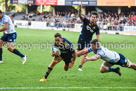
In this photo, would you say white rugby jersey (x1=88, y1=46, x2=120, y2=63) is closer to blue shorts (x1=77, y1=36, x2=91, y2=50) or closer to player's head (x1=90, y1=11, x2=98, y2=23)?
player's head (x1=90, y1=11, x2=98, y2=23)

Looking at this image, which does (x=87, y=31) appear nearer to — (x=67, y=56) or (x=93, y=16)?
(x=93, y=16)

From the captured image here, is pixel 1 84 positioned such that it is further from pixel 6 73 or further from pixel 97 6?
pixel 97 6

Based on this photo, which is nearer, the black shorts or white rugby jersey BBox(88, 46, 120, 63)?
white rugby jersey BBox(88, 46, 120, 63)

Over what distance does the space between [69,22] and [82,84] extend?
122ft

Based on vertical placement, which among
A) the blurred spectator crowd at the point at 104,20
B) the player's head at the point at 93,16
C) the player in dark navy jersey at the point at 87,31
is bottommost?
the blurred spectator crowd at the point at 104,20

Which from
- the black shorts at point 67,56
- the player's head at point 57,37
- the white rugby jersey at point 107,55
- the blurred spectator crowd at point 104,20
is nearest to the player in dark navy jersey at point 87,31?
the black shorts at point 67,56

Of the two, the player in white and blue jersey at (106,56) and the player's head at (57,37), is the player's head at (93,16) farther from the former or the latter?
the player's head at (57,37)

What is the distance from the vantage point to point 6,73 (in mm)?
11750

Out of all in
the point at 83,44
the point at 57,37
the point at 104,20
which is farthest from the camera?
the point at 104,20

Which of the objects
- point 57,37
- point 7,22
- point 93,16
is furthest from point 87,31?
point 57,37

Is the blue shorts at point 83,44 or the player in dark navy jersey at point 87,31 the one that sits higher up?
the player in dark navy jersey at point 87,31

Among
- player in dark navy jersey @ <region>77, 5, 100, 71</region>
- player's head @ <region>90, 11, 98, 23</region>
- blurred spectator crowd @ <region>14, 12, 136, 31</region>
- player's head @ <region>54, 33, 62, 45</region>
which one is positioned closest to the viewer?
player's head @ <region>54, 33, 62, 45</region>

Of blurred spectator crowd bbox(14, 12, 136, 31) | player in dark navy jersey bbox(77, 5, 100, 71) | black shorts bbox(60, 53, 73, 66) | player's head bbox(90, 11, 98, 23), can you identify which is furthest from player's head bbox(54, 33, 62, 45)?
blurred spectator crowd bbox(14, 12, 136, 31)

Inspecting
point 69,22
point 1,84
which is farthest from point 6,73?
point 69,22
